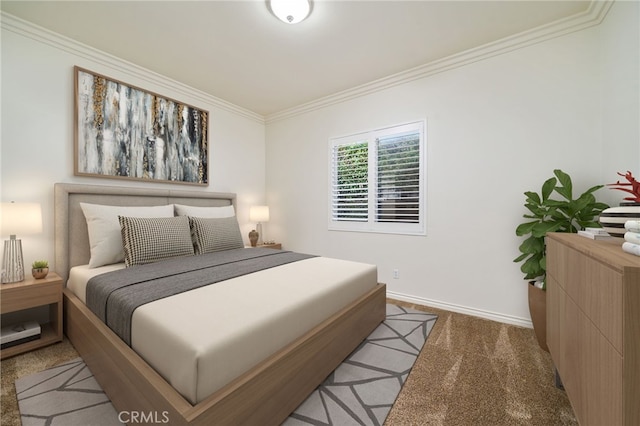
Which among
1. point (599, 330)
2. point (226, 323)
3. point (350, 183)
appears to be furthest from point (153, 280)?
point (350, 183)

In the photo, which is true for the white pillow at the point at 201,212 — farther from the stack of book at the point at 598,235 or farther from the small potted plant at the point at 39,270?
the stack of book at the point at 598,235

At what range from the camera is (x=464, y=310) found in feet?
8.73

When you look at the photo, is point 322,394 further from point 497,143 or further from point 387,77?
point 387,77

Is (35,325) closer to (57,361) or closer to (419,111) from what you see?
(57,361)

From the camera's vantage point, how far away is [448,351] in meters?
1.96

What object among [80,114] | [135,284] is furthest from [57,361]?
[80,114]

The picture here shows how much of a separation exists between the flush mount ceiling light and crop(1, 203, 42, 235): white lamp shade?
242 centimetres

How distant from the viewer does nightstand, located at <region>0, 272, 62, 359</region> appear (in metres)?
1.83

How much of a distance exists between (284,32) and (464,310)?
323 cm

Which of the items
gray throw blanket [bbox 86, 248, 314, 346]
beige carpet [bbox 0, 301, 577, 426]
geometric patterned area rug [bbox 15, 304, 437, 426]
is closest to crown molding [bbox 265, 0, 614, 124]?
gray throw blanket [bbox 86, 248, 314, 346]

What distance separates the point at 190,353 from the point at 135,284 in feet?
3.06

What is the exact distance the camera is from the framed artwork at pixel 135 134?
2.53 meters

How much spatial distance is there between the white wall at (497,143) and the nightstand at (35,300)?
2.90 metres

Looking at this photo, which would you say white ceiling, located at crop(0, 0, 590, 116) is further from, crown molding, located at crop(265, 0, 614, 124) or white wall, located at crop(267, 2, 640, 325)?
white wall, located at crop(267, 2, 640, 325)
